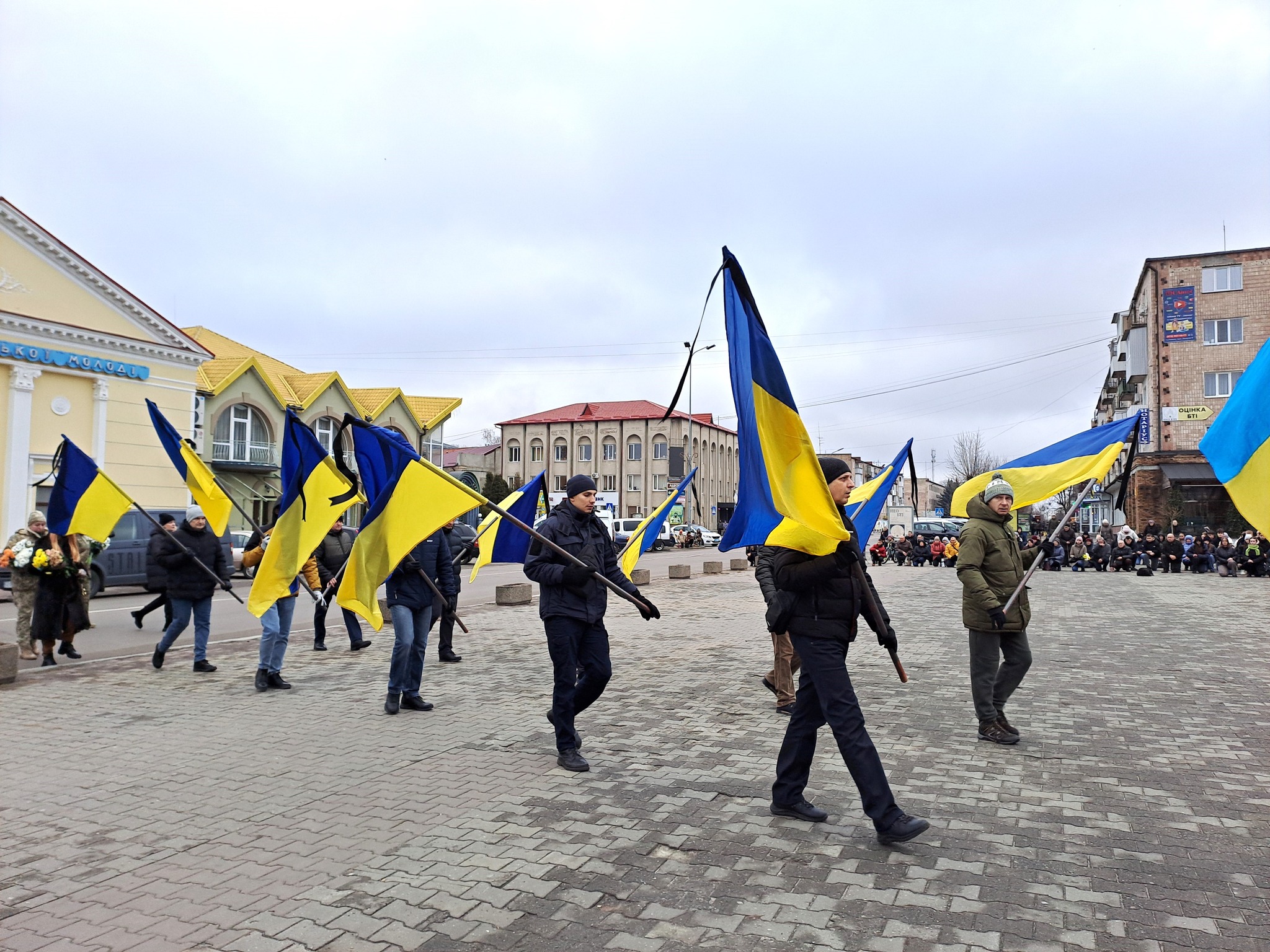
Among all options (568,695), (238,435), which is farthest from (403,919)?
(238,435)

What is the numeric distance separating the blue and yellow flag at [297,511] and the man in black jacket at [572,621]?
2984 millimetres

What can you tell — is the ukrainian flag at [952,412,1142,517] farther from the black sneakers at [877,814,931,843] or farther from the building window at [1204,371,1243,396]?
the building window at [1204,371,1243,396]

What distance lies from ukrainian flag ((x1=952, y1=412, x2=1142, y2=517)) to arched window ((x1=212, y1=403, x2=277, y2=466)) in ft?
132

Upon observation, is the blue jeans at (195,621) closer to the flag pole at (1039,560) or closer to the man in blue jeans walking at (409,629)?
the man in blue jeans walking at (409,629)

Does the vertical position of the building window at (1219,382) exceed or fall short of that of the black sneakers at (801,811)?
it exceeds it

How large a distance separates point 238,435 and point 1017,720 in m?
41.9

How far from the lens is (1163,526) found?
133ft

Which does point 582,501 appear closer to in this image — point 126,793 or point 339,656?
point 126,793

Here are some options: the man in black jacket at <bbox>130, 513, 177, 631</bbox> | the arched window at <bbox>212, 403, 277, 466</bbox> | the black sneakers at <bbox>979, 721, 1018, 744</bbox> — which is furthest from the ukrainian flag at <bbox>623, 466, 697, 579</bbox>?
the arched window at <bbox>212, 403, 277, 466</bbox>

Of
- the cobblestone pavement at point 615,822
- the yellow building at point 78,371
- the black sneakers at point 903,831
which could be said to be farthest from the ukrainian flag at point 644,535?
the yellow building at point 78,371

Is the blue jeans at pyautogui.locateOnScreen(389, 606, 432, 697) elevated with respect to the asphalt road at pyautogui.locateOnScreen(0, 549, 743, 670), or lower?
elevated

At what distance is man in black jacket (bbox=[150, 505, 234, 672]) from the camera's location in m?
9.35

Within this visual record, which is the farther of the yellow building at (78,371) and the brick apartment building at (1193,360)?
the brick apartment building at (1193,360)

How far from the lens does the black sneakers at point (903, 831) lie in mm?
4320
